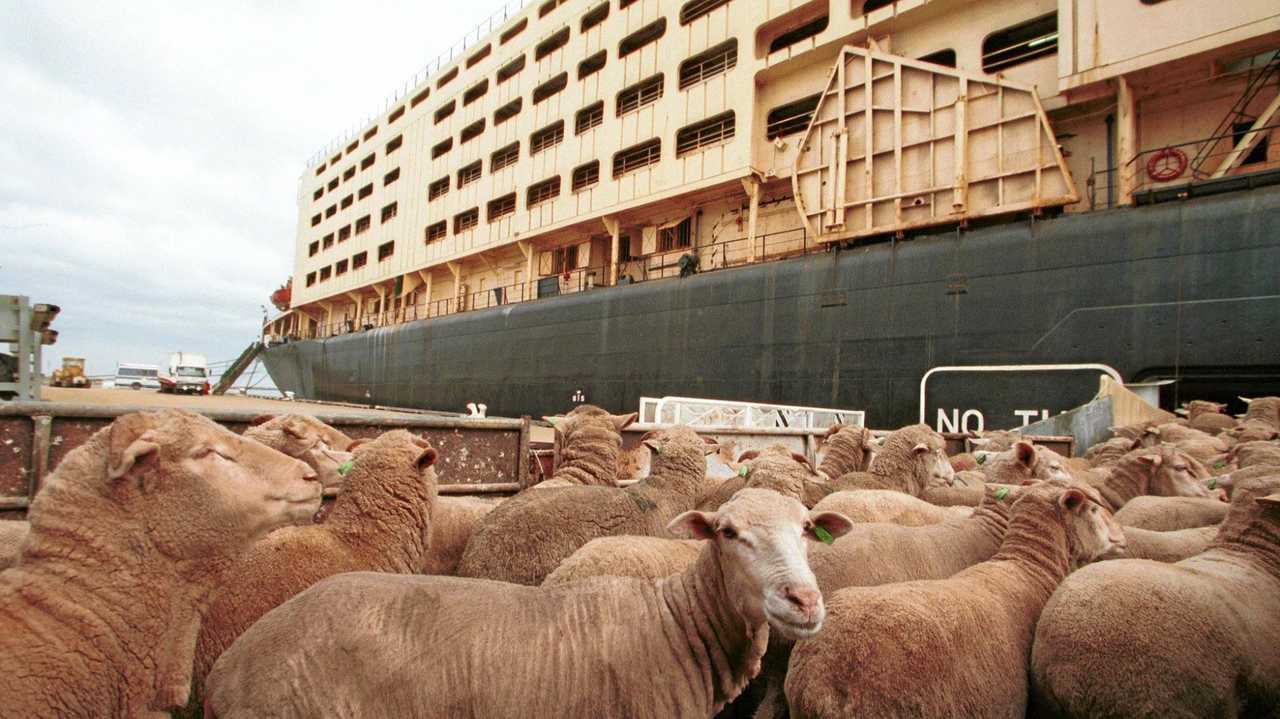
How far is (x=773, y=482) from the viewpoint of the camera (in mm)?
4969

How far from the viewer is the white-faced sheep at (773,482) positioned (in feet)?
16.4

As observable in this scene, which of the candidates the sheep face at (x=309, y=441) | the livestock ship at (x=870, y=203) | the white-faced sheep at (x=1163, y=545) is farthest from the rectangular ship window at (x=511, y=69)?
the white-faced sheep at (x=1163, y=545)

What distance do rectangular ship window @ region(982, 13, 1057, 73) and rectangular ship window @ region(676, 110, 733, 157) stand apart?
6.78 metres

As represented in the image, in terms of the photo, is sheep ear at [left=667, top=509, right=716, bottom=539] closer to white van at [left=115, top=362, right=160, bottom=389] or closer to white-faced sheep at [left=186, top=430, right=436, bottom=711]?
white-faced sheep at [left=186, top=430, right=436, bottom=711]

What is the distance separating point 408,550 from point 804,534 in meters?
2.11

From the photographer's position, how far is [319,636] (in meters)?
1.98

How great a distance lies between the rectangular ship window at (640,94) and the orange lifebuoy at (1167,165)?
45.7 ft

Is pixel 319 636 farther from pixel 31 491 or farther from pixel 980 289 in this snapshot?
pixel 980 289

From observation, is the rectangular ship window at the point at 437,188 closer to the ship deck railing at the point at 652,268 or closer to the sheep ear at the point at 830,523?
the ship deck railing at the point at 652,268

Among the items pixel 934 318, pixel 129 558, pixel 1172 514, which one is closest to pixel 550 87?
pixel 934 318

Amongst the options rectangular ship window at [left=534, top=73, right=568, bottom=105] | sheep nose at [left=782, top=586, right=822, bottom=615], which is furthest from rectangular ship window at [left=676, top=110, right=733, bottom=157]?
sheep nose at [left=782, top=586, right=822, bottom=615]

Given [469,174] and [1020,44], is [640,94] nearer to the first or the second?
[1020,44]

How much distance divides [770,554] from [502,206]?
2797cm

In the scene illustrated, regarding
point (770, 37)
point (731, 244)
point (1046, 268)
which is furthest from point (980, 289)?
point (770, 37)
